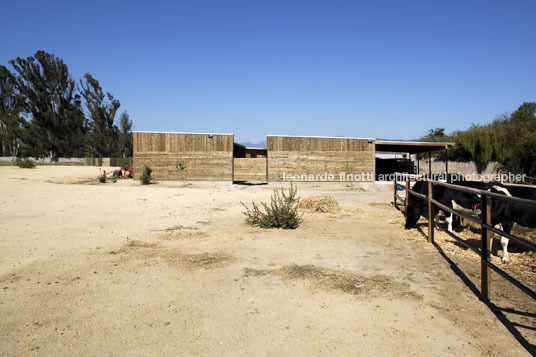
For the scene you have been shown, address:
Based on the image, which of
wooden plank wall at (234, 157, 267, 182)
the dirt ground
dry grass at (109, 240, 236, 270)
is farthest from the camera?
wooden plank wall at (234, 157, 267, 182)

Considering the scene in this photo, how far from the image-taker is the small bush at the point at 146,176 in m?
21.1

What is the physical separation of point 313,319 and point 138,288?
7.18 feet

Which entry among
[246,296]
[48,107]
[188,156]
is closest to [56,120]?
[48,107]

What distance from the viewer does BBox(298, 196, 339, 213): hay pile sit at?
10.9m

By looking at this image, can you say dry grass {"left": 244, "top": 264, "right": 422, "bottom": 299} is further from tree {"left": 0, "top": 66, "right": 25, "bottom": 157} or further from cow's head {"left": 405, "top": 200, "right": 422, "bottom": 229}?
tree {"left": 0, "top": 66, "right": 25, "bottom": 157}

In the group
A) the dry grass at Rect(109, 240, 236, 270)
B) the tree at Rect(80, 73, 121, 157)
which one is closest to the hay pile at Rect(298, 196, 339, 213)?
the dry grass at Rect(109, 240, 236, 270)

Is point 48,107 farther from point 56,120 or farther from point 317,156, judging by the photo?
point 317,156

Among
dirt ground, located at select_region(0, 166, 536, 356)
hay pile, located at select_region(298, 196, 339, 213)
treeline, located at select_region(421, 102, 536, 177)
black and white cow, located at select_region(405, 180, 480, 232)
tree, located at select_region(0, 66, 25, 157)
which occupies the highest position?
tree, located at select_region(0, 66, 25, 157)

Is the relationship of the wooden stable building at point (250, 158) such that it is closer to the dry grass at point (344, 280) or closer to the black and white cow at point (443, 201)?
the black and white cow at point (443, 201)

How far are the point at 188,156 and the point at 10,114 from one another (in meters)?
55.9

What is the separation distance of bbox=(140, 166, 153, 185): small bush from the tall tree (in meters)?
44.8

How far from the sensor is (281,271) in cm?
482

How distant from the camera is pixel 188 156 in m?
23.0

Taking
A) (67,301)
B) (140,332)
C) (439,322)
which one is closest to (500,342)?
(439,322)
